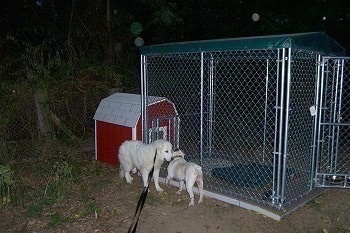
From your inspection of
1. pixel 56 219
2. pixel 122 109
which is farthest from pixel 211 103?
pixel 56 219

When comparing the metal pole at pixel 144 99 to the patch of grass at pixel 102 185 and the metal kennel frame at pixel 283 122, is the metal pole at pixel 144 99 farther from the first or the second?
the patch of grass at pixel 102 185

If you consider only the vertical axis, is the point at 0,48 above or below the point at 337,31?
below

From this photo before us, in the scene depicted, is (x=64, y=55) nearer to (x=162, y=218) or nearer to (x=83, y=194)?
(x=83, y=194)

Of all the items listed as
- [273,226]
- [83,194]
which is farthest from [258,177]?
[83,194]

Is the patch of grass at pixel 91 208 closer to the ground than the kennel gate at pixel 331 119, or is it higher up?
closer to the ground

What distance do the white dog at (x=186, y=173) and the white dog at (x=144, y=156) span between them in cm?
23

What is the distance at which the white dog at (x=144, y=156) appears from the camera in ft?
16.4

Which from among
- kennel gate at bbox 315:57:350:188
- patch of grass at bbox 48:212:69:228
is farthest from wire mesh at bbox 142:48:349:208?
patch of grass at bbox 48:212:69:228

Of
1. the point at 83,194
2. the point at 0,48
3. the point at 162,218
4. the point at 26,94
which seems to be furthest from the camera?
the point at 0,48

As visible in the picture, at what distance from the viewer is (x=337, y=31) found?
38.7ft

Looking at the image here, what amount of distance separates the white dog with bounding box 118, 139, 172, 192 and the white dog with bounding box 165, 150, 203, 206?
8.9 inches

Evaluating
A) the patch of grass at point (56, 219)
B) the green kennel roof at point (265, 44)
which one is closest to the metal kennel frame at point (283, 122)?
the green kennel roof at point (265, 44)

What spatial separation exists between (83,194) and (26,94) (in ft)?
9.56

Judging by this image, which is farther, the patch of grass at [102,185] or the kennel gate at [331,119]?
the patch of grass at [102,185]
